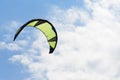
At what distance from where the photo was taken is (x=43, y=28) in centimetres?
2109

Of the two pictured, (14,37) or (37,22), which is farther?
(37,22)

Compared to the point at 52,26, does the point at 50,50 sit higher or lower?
lower

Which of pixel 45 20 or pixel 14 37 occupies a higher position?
pixel 45 20

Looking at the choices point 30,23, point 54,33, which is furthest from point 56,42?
point 30,23

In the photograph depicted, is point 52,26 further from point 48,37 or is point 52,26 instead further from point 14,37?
point 14,37

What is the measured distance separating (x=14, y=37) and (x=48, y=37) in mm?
2813

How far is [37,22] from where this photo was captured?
21031 mm

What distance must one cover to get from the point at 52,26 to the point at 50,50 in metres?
1.64

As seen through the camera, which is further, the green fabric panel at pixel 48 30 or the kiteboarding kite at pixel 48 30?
the green fabric panel at pixel 48 30

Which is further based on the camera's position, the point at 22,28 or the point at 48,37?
the point at 48,37

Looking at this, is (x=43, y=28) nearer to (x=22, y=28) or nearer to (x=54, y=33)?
(x=54, y=33)

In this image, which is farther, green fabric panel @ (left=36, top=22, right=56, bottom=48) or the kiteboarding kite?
green fabric panel @ (left=36, top=22, right=56, bottom=48)

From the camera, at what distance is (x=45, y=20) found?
2028 centimetres

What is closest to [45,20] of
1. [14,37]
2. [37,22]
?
[37,22]
